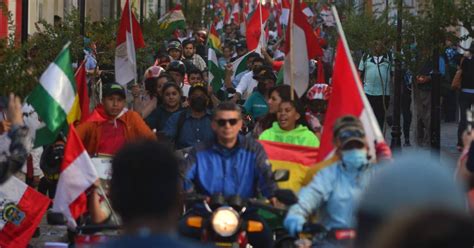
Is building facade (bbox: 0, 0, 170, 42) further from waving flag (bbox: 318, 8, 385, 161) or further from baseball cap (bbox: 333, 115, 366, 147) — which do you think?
baseball cap (bbox: 333, 115, 366, 147)

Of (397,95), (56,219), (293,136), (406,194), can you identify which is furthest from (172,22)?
(406,194)

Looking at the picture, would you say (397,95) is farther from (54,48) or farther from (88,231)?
(88,231)

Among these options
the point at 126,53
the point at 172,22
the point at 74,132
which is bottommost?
the point at 74,132

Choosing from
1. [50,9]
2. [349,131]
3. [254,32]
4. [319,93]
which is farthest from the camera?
[50,9]

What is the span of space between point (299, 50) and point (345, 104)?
6790 millimetres

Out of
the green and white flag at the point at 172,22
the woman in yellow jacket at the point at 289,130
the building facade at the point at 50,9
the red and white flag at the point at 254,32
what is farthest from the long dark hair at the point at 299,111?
the green and white flag at the point at 172,22

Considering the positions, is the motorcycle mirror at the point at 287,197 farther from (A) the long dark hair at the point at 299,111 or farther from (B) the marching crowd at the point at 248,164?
(A) the long dark hair at the point at 299,111

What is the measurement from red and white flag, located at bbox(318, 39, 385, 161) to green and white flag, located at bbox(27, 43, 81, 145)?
2.52 m

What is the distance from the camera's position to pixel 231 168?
31.1ft

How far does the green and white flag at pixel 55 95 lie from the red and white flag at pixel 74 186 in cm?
104

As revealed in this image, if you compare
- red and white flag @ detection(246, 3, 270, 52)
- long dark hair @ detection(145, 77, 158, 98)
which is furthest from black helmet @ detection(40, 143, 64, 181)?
red and white flag @ detection(246, 3, 270, 52)

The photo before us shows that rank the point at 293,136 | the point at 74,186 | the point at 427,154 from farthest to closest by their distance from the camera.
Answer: the point at 293,136
the point at 74,186
the point at 427,154

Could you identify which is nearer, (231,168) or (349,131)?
(349,131)

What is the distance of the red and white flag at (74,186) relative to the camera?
9.09 m
